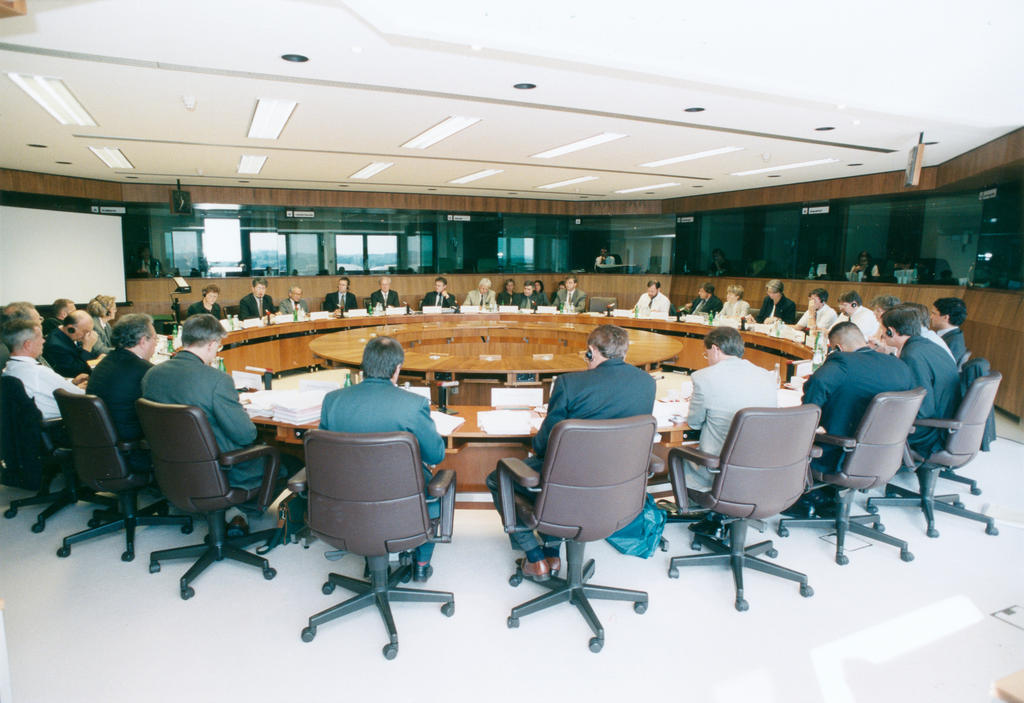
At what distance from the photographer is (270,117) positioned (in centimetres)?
473

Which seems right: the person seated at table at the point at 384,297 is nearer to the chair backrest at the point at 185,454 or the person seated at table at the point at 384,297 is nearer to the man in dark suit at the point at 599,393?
the chair backrest at the point at 185,454

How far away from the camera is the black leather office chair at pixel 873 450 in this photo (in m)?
2.84

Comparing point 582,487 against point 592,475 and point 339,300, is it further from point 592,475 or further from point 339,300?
point 339,300

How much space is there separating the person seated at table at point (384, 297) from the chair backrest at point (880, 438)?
7267 millimetres

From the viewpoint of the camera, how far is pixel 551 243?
42.4ft

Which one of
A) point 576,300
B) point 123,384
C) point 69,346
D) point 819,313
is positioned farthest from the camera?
point 576,300

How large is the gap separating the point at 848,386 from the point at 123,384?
396cm

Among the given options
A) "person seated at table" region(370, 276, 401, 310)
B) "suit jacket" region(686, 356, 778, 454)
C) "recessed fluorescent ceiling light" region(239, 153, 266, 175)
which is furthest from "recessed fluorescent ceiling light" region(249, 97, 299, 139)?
"person seated at table" region(370, 276, 401, 310)

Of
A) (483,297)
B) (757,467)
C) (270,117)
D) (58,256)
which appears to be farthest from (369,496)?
(58,256)

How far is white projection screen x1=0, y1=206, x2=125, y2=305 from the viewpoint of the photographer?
25.7 ft

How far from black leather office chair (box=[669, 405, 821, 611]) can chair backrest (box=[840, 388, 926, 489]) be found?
0.33m

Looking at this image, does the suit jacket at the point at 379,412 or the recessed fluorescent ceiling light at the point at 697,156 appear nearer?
the suit jacket at the point at 379,412

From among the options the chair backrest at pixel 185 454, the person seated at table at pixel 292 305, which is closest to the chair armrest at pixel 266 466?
the chair backrest at pixel 185 454

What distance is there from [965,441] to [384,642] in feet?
11.5
